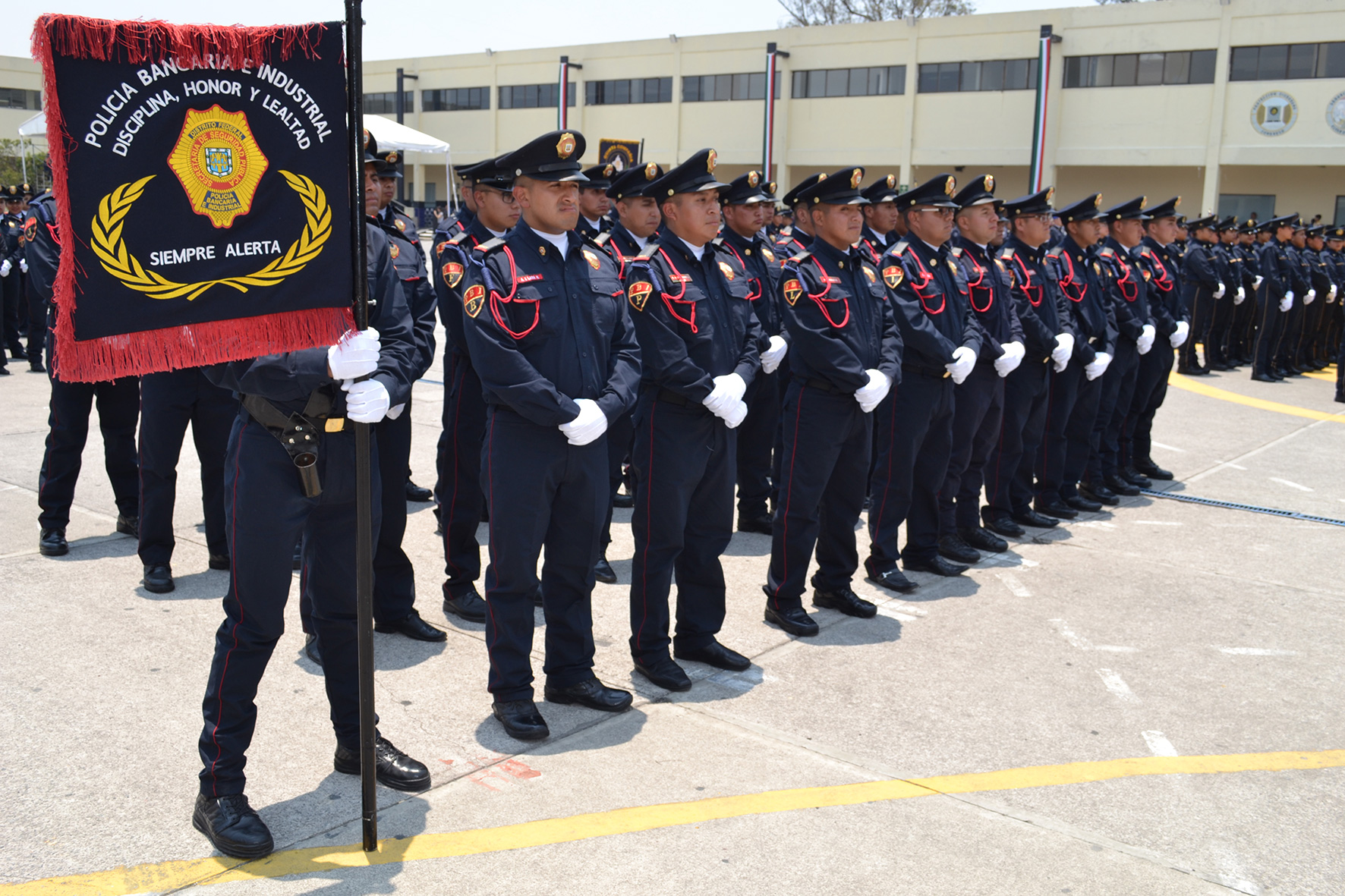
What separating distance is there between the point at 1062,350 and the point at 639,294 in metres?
3.71

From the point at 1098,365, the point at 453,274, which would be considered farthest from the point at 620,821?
the point at 1098,365

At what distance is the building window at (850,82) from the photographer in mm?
38844

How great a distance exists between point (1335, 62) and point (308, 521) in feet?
114

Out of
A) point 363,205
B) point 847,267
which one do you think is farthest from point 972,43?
point 363,205

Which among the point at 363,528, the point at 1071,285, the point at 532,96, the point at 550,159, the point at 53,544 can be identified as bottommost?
the point at 53,544

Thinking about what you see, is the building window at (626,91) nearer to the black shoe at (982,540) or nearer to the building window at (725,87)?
the building window at (725,87)

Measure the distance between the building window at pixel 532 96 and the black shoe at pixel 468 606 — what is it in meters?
44.7

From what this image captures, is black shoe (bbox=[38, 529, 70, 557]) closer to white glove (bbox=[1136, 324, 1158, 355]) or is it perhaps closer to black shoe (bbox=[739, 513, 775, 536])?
black shoe (bbox=[739, 513, 775, 536])

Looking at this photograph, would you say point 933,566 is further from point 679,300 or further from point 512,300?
point 512,300

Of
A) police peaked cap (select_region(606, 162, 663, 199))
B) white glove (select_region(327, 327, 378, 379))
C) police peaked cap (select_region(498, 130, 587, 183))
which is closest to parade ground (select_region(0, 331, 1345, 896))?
white glove (select_region(327, 327, 378, 379))

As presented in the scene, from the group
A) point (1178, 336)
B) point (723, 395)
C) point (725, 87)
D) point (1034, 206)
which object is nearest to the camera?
point (723, 395)

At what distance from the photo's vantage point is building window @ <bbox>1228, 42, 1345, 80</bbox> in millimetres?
30094

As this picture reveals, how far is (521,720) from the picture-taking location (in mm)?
3998

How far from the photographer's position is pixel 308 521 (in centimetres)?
341
